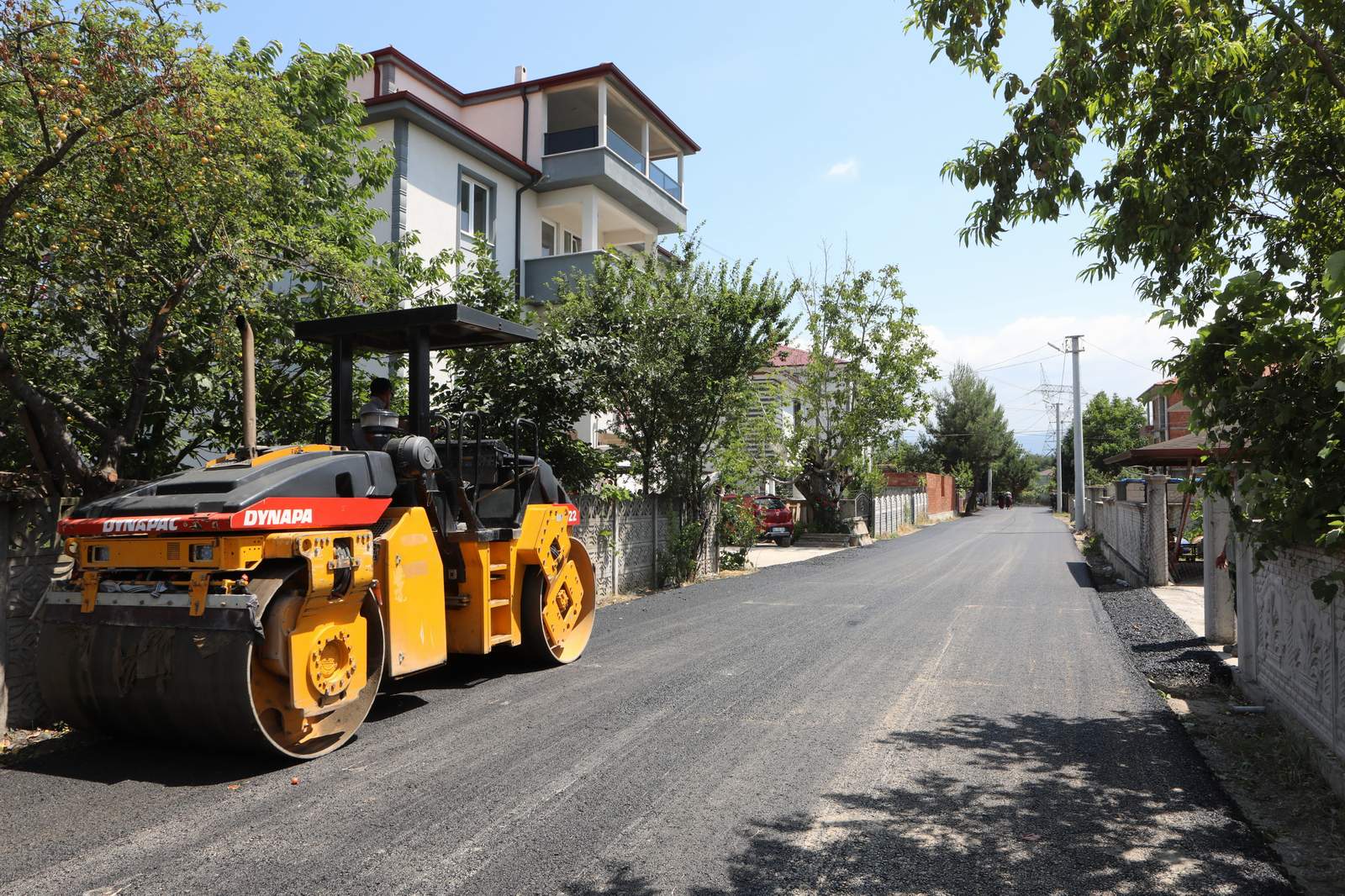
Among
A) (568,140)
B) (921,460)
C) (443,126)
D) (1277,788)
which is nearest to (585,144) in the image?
(568,140)

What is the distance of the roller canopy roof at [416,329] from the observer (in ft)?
22.4

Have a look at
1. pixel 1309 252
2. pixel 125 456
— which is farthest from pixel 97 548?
pixel 1309 252

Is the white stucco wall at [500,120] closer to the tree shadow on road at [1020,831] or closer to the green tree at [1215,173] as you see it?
the green tree at [1215,173]

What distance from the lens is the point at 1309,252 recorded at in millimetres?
6449

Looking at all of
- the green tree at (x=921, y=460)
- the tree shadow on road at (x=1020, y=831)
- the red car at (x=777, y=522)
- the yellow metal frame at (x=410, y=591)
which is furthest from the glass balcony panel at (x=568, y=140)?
the green tree at (x=921, y=460)

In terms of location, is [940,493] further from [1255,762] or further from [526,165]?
[1255,762]

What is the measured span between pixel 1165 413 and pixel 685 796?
4409 centimetres

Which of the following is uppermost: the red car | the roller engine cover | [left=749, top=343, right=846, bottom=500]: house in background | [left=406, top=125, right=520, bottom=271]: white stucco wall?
[left=406, top=125, right=520, bottom=271]: white stucco wall

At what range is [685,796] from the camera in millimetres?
4734

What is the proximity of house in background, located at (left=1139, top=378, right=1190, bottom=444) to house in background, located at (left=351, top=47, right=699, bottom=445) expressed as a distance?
1158 cm

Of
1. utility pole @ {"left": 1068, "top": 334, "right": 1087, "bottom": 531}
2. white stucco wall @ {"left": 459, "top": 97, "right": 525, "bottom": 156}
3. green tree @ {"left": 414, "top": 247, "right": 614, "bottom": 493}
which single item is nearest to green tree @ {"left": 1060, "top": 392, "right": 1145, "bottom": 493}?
utility pole @ {"left": 1068, "top": 334, "right": 1087, "bottom": 531}

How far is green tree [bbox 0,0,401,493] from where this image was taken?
6156 millimetres

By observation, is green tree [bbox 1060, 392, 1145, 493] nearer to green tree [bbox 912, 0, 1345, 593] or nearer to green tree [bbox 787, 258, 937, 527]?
green tree [bbox 787, 258, 937, 527]

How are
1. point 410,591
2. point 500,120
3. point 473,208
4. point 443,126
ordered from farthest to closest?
point 500,120 → point 473,208 → point 443,126 → point 410,591
